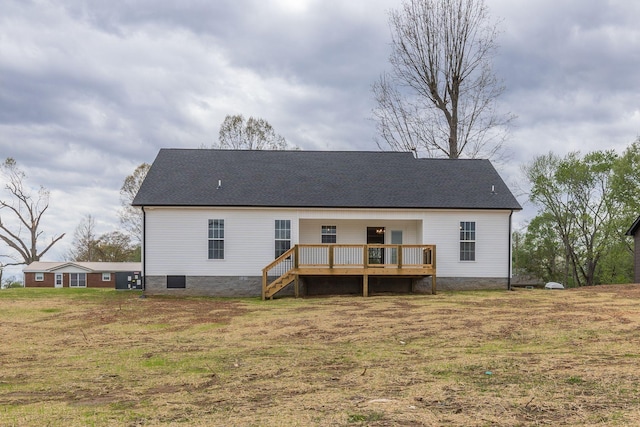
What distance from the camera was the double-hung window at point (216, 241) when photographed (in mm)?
22359

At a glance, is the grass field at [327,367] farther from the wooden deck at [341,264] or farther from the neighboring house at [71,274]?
the neighboring house at [71,274]

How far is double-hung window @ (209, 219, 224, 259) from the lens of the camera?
73.4 feet

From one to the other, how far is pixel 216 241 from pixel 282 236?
2.74 meters

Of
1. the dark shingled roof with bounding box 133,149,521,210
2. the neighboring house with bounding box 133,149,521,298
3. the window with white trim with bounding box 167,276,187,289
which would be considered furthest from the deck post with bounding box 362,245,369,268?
the window with white trim with bounding box 167,276,187,289

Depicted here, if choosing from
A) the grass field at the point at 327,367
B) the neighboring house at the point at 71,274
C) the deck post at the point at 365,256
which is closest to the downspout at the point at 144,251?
the grass field at the point at 327,367

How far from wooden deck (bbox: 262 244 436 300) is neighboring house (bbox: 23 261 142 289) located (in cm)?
2968

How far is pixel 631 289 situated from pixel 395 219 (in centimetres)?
973

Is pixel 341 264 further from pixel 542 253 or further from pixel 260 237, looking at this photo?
pixel 542 253

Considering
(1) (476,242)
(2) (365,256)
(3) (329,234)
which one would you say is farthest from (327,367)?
(1) (476,242)

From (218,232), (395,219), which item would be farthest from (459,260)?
(218,232)

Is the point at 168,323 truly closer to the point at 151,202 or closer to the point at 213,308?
the point at 213,308

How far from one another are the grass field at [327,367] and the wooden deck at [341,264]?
14.4ft

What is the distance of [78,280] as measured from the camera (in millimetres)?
49656

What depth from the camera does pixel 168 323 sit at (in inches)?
561
